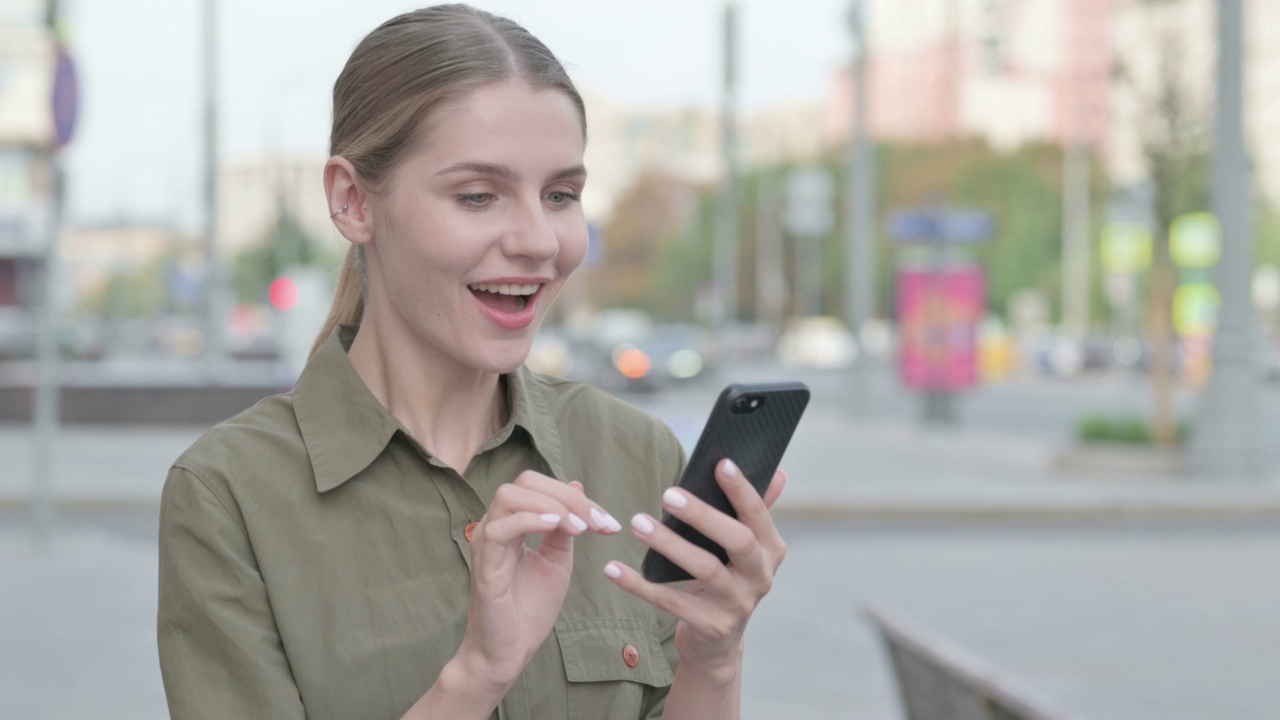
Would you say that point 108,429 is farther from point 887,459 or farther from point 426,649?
point 426,649

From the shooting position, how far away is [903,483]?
638 inches

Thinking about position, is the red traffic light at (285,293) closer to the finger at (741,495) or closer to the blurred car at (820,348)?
the finger at (741,495)

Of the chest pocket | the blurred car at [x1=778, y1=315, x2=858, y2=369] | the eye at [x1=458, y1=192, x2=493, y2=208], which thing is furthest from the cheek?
the blurred car at [x1=778, y1=315, x2=858, y2=369]

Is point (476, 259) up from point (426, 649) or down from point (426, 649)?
up

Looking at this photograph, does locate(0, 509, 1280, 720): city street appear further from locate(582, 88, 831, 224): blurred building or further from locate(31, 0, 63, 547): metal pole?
locate(582, 88, 831, 224): blurred building

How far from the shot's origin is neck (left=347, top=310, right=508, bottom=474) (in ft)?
7.16

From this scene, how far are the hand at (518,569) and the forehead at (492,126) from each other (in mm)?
424

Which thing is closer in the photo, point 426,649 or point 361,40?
point 426,649

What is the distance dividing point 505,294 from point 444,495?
0.83ft

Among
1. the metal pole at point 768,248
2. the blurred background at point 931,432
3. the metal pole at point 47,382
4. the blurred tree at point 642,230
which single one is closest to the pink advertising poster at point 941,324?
the blurred background at point 931,432

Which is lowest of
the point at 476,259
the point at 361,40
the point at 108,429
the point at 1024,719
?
the point at 108,429

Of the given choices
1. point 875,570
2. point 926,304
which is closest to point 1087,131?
point 926,304

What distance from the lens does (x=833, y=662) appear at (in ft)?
26.4

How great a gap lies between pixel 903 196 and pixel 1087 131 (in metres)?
22.1
